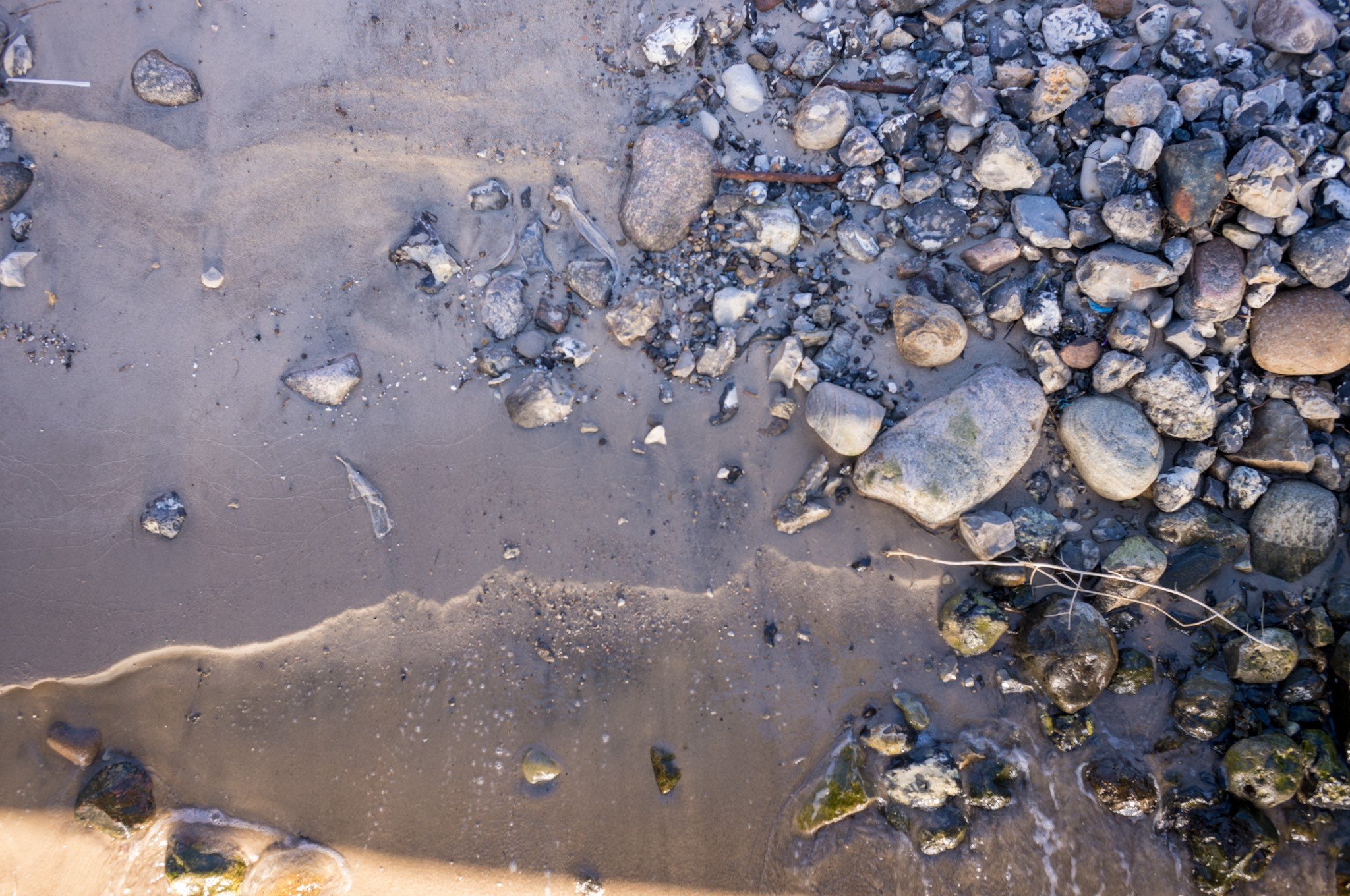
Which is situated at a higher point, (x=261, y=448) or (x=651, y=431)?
(x=261, y=448)

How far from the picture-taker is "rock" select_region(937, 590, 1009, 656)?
3.89 m

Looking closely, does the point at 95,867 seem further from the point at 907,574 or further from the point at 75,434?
the point at 907,574

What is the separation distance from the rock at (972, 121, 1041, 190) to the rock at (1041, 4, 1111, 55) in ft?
1.90

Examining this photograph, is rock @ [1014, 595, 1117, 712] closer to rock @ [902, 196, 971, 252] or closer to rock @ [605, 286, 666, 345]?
rock @ [902, 196, 971, 252]

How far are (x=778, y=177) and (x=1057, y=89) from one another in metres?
1.59

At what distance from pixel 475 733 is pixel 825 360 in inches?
108

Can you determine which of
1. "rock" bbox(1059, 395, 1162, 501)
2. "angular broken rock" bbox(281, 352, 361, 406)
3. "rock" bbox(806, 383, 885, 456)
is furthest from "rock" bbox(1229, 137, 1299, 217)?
"angular broken rock" bbox(281, 352, 361, 406)

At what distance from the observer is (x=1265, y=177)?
3.72 m

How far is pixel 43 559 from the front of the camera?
3.70 meters

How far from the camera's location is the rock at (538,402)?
3875 millimetres

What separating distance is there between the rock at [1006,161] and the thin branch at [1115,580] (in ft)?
6.91

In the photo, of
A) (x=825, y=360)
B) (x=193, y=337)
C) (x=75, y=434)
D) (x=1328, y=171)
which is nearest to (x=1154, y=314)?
(x=1328, y=171)

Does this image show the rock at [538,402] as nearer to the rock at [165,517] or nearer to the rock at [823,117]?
the rock at [165,517]

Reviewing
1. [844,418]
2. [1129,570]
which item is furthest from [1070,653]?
[844,418]
